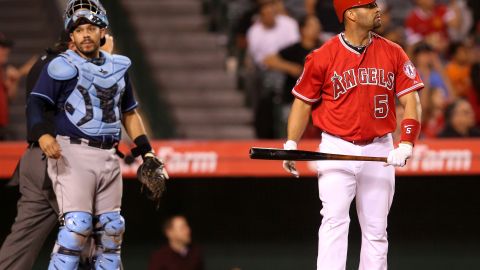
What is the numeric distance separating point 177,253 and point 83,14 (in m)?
2.72

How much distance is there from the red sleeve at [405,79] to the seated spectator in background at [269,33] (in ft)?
14.9

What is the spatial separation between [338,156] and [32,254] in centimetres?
190

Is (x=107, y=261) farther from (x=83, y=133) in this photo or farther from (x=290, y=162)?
(x=290, y=162)

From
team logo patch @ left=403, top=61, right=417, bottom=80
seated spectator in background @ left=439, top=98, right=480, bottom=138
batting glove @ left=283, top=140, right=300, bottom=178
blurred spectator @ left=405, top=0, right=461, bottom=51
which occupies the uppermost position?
blurred spectator @ left=405, top=0, right=461, bottom=51

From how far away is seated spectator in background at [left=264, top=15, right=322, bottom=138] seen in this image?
990 cm

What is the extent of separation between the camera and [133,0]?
11.5 meters

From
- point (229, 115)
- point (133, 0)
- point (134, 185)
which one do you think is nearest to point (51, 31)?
point (133, 0)

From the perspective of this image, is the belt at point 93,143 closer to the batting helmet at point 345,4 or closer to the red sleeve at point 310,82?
the red sleeve at point 310,82

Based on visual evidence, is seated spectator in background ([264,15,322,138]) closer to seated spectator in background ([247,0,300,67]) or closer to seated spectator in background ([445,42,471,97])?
seated spectator in background ([247,0,300,67])

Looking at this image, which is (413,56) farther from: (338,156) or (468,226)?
(338,156)

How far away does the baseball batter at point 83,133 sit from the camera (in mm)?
6008

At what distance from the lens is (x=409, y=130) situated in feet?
19.6

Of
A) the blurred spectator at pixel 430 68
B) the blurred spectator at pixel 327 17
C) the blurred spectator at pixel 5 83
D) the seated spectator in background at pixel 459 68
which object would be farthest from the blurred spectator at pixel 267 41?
the blurred spectator at pixel 5 83

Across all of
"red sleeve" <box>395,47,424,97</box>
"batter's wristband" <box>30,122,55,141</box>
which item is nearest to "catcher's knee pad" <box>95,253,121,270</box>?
"batter's wristband" <box>30,122,55,141</box>
